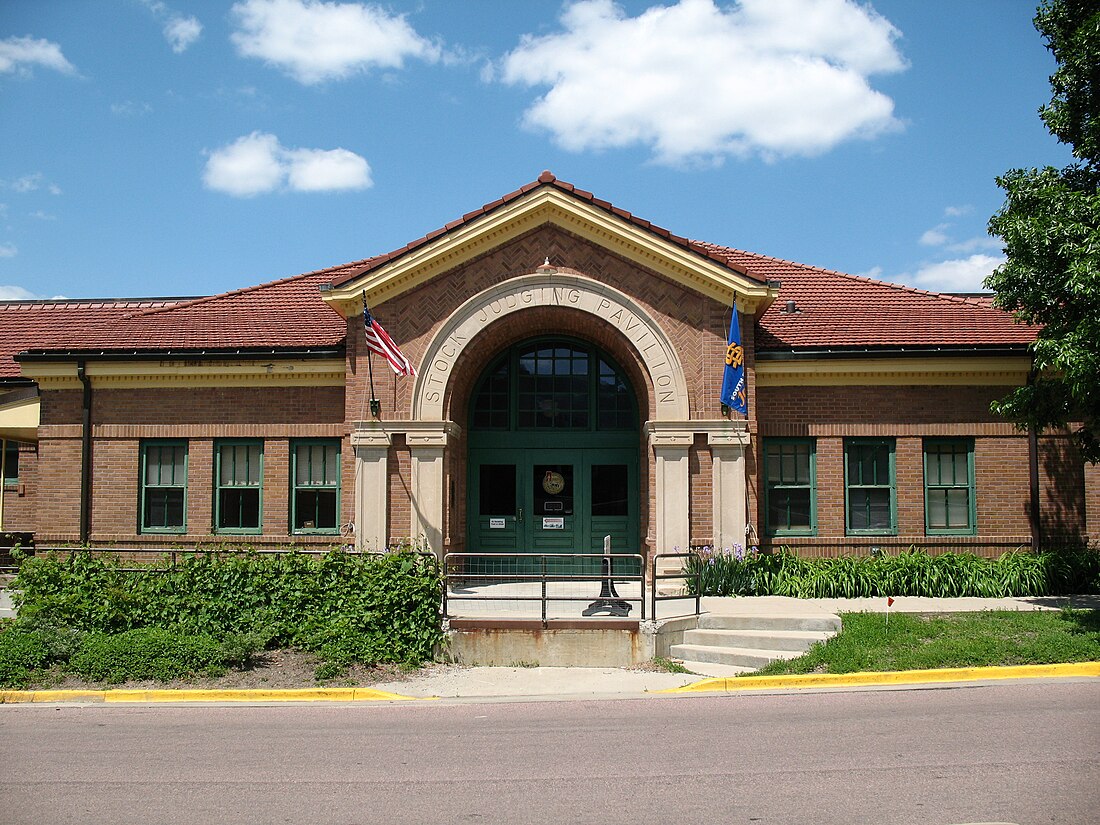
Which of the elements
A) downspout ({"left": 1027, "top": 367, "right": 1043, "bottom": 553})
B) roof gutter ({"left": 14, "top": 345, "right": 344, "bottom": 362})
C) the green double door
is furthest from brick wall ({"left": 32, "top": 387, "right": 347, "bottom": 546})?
downspout ({"left": 1027, "top": 367, "right": 1043, "bottom": 553})

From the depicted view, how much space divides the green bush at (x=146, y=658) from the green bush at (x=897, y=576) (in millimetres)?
7406

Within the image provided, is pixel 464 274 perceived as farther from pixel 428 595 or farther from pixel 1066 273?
pixel 1066 273

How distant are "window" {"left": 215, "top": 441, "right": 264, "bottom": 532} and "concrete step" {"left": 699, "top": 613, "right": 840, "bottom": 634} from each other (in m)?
8.88

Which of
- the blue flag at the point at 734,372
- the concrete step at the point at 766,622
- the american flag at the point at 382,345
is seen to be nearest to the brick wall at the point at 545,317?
the blue flag at the point at 734,372

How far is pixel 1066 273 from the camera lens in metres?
12.6

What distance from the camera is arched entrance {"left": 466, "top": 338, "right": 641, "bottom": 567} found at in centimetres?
1781

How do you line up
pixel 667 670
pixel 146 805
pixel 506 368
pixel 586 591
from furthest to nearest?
pixel 506 368 < pixel 586 591 < pixel 667 670 < pixel 146 805

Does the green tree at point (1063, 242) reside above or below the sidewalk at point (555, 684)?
above

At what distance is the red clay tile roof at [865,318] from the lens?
17.0m

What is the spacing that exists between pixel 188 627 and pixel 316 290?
9.98 metres

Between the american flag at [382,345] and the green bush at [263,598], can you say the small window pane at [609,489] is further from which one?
the green bush at [263,598]

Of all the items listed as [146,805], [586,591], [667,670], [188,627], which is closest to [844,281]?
[586,591]

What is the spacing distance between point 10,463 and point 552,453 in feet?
38.1

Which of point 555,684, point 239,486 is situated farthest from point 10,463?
point 555,684
